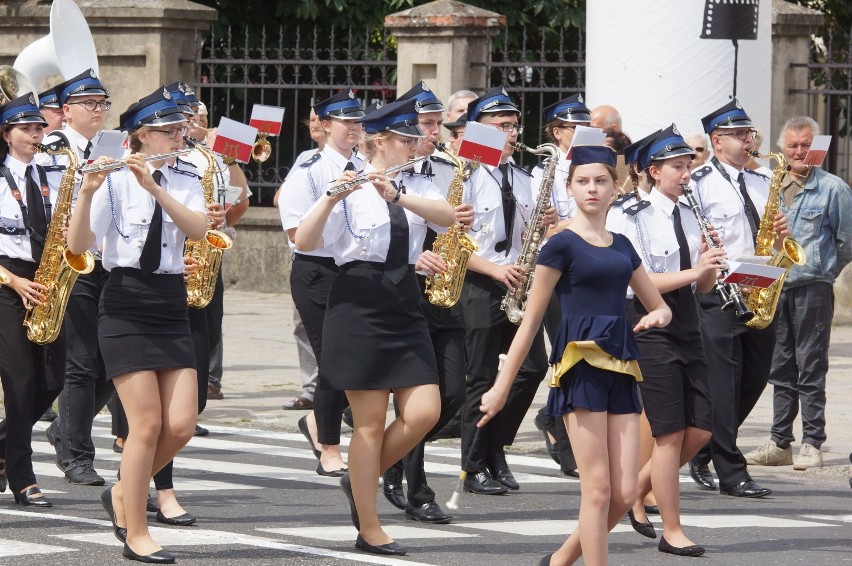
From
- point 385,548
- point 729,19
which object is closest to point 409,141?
point 385,548

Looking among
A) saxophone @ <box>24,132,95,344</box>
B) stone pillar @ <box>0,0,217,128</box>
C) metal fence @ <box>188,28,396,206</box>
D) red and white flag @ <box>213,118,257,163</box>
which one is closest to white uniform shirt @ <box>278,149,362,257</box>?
red and white flag @ <box>213,118,257,163</box>

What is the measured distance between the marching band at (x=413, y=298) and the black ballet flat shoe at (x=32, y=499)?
0.05 ft

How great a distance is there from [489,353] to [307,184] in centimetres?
139

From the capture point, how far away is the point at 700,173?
10.2 m

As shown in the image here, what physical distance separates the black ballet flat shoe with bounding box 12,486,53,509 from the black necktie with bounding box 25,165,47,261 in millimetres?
1141

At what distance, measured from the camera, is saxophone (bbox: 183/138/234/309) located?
1037cm

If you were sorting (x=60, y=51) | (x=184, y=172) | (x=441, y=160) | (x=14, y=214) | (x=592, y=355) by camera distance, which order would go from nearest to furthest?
(x=592, y=355) < (x=184, y=172) < (x=14, y=214) < (x=441, y=160) < (x=60, y=51)

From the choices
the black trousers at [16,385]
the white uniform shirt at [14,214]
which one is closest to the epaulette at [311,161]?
the white uniform shirt at [14,214]

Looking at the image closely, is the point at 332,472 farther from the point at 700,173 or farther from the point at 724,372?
the point at 700,173

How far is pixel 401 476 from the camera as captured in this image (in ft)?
31.0

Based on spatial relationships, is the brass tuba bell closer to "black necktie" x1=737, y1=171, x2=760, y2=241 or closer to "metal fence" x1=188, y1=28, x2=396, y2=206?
"black necktie" x1=737, y1=171, x2=760, y2=241

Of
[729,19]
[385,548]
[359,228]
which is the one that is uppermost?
[729,19]

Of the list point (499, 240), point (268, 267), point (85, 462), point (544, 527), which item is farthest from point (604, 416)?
point (268, 267)

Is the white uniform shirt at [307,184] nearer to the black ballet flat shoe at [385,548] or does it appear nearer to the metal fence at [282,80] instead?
the black ballet flat shoe at [385,548]
